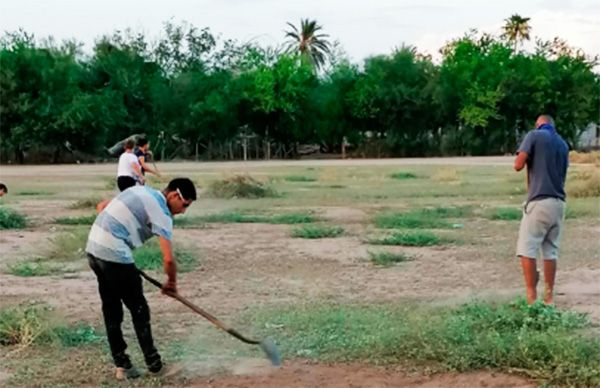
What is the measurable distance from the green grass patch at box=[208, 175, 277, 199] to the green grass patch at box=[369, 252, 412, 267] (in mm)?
11913

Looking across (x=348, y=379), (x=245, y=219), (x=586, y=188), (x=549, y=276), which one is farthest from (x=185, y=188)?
(x=586, y=188)

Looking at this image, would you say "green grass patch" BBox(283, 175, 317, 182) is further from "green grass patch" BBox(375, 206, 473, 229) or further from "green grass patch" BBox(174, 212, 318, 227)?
"green grass patch" BBox(174, 212, 318, 227)

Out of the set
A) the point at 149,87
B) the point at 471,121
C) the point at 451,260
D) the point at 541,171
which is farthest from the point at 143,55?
the point at 541,171

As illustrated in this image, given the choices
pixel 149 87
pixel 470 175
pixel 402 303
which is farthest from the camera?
pixel 149 87

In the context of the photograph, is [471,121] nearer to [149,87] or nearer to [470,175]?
[149,87]

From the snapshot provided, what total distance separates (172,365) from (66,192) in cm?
2176

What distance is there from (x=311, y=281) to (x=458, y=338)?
4.30 meters

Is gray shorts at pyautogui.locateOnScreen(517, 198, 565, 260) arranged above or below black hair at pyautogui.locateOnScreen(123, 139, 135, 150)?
Answer: below

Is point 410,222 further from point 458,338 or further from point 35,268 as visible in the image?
point 458,338

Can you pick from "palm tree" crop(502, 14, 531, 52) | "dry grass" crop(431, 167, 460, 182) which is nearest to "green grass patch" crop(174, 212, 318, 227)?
"dry grass" crop(431, 167, 460, 182)

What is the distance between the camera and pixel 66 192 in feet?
91.6

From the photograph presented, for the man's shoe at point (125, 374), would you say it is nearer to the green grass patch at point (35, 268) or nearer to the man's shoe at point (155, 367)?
the man's shoe at point (155, 367)

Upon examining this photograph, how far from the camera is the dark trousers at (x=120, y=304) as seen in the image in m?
6.53

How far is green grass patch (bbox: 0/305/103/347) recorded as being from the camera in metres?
7.72
